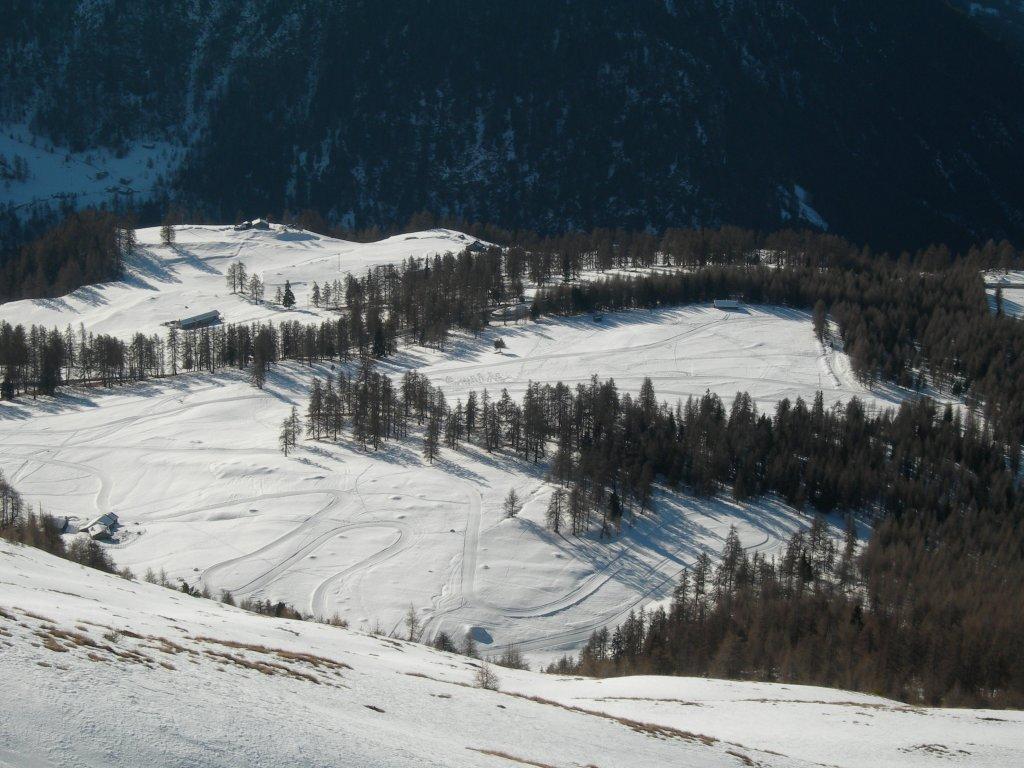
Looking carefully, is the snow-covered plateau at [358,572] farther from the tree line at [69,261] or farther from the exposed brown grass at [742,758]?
the tree line at [69,261]

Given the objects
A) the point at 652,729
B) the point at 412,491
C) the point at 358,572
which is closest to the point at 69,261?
the point at 412,491

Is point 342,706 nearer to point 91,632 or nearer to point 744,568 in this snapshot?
point 91,632

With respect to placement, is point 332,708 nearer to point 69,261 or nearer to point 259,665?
point 259,665

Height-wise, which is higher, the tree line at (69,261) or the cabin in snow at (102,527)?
the tree line at (69,261)

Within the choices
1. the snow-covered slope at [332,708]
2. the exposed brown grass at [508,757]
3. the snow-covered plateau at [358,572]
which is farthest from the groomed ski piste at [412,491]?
the exposed brown grass at [508,757]

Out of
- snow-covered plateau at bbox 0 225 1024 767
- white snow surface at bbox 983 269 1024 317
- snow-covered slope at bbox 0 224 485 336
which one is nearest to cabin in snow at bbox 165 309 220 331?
snow-covered slope at bbox 0 224 485 336

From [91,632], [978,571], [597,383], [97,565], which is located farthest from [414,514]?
[91,632]
